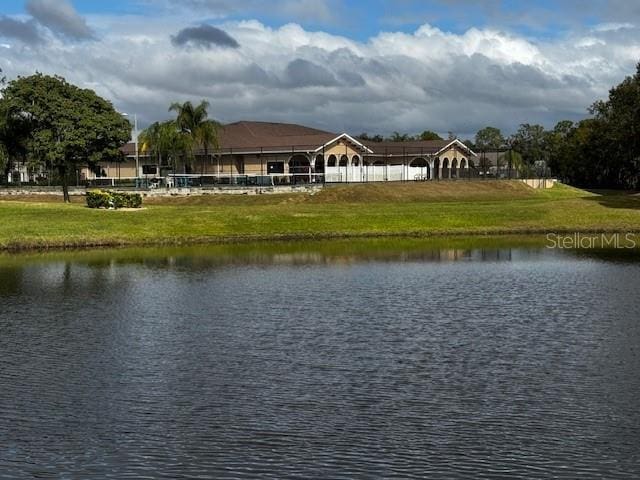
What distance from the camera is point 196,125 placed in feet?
367

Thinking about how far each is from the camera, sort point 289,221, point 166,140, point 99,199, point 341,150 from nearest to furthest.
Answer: point 289,221, point 99,199, point 166,140, point 341,150

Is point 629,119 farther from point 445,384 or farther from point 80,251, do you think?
point 445,384

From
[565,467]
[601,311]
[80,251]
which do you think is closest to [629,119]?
[80,251]

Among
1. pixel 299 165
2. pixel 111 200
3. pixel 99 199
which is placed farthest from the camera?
pixel 299 165

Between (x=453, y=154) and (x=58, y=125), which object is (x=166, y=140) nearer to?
(x=58, y=125)

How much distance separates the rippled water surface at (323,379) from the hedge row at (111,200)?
1403 inches

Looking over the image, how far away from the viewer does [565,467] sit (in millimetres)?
15289

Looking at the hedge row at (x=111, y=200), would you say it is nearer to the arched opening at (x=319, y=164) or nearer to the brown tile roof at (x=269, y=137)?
the brown tile roof at (x=269, y=137)

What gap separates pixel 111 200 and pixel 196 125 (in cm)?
3812

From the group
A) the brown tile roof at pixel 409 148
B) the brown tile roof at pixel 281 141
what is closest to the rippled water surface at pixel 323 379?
the brown tile roof at pixel 281 141

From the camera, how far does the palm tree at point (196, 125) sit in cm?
11144

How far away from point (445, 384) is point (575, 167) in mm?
134974

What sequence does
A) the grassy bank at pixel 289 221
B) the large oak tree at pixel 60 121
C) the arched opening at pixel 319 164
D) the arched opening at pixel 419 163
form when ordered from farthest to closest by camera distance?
the arched opening at pixel 419 163 < the arched opening at pixel 319 164 < the large oak tree at pixel 60 121 < the grassy bank at pixel 289 221

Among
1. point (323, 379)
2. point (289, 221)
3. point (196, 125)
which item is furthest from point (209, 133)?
point (323, 379)
